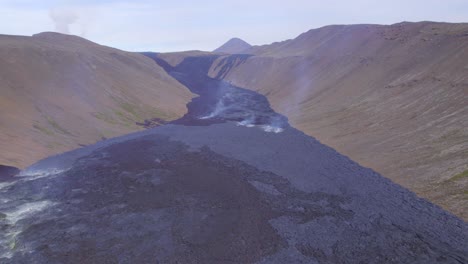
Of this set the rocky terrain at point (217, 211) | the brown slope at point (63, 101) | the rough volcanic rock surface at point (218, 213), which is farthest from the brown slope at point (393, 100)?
the brown slope at point (63, 101)

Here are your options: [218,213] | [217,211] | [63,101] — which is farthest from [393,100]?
[63,101]

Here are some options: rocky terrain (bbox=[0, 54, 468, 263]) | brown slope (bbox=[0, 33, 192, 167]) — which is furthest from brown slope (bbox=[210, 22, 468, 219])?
brown slope (bbox=[0, 33, 192, 167])

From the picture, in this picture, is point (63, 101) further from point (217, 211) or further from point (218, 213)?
point (218, 213)

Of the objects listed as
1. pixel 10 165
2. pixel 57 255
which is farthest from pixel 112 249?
pixel 10 165

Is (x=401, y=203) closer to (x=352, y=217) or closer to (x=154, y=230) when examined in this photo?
(x=352, y=217)

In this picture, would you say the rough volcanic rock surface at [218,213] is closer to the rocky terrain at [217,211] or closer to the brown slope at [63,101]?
the rocky terrain at [217,211]

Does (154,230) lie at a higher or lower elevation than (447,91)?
lower
